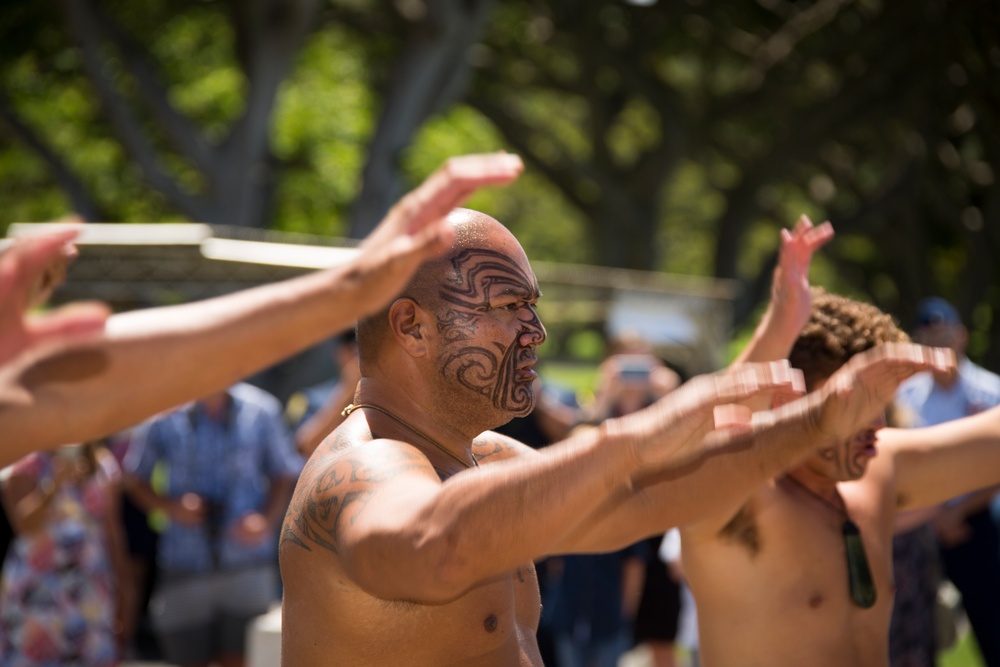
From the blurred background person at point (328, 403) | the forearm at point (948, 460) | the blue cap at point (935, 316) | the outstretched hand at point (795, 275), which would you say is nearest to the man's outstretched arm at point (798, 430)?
the outstretched hand at point (795, 275)

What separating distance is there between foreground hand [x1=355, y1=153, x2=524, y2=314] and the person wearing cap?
5.51 m

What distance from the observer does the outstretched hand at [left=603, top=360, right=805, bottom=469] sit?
1.90 m

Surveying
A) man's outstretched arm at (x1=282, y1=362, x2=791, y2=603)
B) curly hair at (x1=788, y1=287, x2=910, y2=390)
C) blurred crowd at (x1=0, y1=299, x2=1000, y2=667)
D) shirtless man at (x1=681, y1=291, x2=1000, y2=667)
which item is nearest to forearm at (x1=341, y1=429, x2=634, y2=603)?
man's outstretched arm at (x1=282, y1=362, x2=791, y2=603)

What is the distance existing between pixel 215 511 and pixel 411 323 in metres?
4.86

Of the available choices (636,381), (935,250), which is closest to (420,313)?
(636,381)

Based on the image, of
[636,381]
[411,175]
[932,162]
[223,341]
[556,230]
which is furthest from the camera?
[556,230]

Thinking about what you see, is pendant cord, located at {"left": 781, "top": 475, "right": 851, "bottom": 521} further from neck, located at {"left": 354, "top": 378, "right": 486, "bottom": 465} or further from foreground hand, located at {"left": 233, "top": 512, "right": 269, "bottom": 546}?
foreground hand, located at {"left": 233, "top": 512, "right": 269, "bottom": 546}

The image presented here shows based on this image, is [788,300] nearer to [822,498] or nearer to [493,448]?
[822,498]

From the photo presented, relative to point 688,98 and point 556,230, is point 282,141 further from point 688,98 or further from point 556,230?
point 556,230

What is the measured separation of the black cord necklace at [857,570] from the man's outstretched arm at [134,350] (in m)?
2.06

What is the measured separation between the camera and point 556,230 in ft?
135

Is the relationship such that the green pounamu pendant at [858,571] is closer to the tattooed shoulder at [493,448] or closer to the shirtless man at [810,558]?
the shirtless man at [810,558]

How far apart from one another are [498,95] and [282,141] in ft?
12.6

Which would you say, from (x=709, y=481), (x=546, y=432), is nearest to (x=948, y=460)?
(x=709, y=481)
